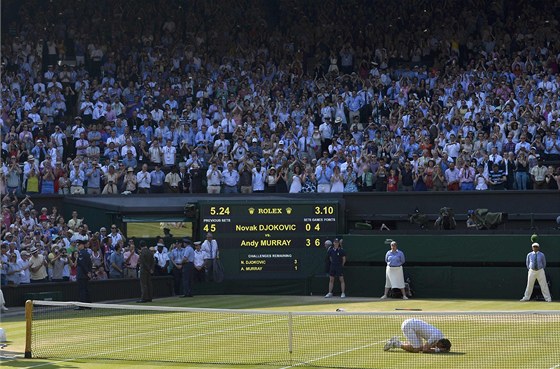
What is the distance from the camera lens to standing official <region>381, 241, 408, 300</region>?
98.5 ft

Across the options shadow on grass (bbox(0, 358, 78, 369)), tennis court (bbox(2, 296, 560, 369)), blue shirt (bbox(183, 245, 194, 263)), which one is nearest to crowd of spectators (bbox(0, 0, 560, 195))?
blue shirt (bbox(183, 245, 194, 263))

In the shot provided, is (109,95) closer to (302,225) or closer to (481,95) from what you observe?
(302,225)

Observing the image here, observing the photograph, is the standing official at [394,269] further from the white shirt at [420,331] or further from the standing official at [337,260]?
the white shirt at [420,331]

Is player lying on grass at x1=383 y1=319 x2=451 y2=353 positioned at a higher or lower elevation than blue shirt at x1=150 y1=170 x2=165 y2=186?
lower

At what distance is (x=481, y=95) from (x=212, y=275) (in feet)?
37.3

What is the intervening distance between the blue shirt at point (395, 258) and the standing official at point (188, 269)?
19.6 ft

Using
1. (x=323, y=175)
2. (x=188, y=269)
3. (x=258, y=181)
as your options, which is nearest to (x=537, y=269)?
(x=323, y=175)

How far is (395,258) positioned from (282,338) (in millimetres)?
11039

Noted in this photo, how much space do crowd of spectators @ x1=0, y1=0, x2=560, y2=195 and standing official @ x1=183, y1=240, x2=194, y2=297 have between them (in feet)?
9.45

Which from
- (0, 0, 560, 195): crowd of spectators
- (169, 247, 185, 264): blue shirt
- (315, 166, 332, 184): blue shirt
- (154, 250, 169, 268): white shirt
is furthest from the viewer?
(0, 0, 560, 195): crowd of spectators

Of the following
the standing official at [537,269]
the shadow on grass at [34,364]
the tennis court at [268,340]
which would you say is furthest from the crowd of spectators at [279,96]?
the shadow on grass at [34,364]

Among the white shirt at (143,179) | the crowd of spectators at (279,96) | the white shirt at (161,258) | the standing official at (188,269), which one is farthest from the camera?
the white shirt at (143,179)

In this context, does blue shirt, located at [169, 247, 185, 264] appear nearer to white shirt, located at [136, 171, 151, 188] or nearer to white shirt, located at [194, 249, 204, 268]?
white shirt, located at [194, 249, 204, 268]

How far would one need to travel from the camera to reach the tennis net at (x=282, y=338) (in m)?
16.5
